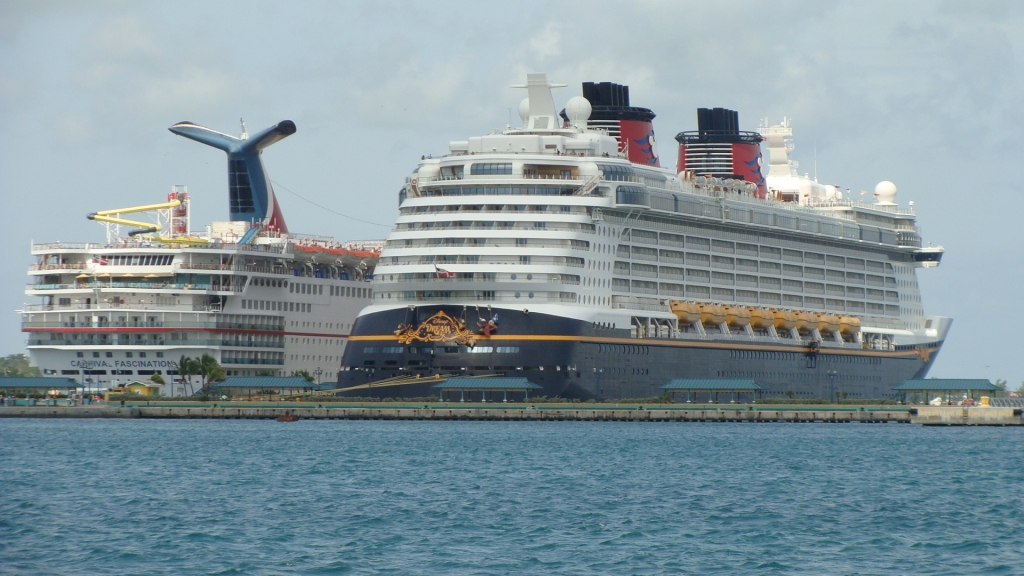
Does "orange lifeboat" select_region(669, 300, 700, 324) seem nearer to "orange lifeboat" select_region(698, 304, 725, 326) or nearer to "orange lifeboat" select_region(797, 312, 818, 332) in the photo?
"orange lifeboat" select_region(698, 304, 725, 326)

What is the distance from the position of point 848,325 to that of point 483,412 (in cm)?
4088

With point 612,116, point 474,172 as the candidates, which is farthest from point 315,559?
point 612,116

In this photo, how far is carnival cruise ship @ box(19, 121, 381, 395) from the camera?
122 m

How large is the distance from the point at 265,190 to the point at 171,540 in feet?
313

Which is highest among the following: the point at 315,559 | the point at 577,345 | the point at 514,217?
the point at 514,217

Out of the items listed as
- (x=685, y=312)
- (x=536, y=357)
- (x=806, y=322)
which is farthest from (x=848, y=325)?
(x=536, y=357)

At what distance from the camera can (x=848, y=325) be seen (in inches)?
5074

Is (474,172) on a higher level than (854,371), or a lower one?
higher

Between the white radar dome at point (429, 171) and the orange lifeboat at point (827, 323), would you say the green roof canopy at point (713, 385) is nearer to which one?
the white radar dome at point (429, 171)

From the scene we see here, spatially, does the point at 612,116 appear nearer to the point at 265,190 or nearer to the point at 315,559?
the point at 265,190

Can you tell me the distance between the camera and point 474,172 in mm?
104250

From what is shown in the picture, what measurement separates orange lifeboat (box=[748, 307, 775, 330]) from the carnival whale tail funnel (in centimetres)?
4034

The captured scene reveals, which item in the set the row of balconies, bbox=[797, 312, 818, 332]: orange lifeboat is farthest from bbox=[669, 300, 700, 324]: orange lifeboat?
the row of balconies

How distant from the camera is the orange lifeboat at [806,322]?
124 meters
